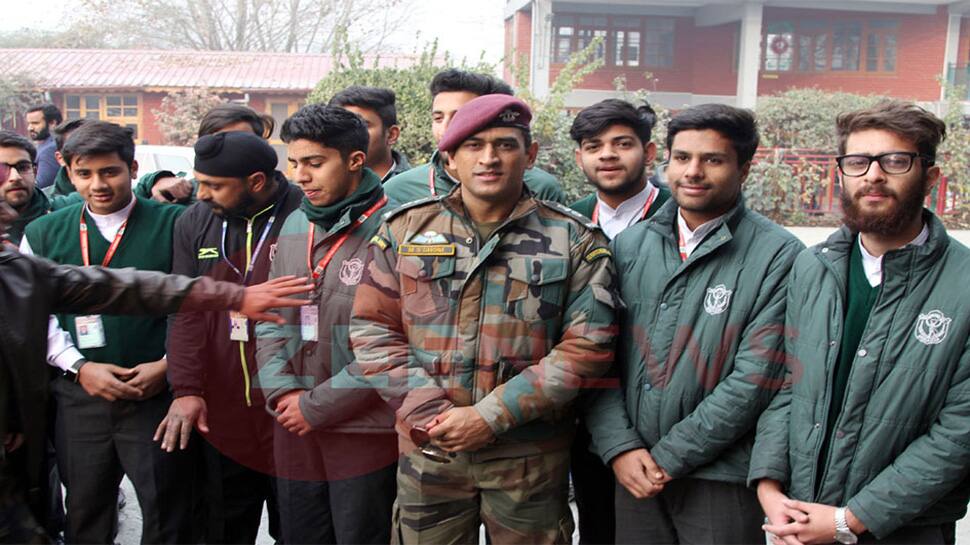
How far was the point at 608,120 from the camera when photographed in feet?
12.4

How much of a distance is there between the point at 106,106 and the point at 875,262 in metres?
23.7

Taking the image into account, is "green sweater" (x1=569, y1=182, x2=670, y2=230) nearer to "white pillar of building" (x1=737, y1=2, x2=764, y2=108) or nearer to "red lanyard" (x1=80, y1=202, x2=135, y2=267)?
"red lanyard" (x1=80, y1=202, x2=135, y2=267)

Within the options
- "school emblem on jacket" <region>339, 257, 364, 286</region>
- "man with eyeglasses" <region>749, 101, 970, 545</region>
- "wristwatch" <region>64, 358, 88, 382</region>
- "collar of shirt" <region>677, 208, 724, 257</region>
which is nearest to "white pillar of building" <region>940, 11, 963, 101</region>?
"collar of shirt" <region>677, 208, 724, 257</region>

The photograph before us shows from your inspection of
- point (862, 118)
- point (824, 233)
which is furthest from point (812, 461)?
point (824, 233)

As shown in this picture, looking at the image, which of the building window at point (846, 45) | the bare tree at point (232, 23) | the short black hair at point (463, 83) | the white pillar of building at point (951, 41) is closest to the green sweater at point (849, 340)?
the short black hair at point (463, 83)

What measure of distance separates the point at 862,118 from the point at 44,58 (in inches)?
1027

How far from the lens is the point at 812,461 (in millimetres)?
2590

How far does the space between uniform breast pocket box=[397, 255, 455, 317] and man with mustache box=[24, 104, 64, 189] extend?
572cm

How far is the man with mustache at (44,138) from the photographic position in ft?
24.5

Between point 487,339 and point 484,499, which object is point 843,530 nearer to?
point 484,499

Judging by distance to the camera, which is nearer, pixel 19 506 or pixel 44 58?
pixel 19 506

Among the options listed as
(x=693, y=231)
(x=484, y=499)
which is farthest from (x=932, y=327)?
(x=484, y=499)

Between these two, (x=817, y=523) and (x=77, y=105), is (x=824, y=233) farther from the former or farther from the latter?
(x=77, y=105)

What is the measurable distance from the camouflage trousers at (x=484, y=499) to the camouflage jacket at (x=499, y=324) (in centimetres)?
7
